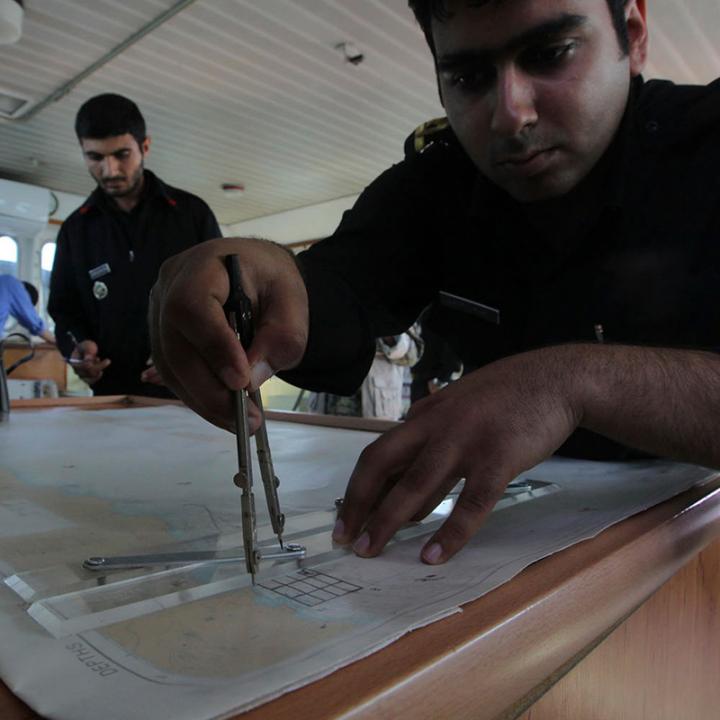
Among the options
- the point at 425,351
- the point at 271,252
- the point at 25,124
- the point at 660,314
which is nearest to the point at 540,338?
the point at 660,314

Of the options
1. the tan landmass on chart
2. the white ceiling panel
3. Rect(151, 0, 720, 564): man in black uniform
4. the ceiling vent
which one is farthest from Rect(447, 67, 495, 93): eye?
the ceiling vent

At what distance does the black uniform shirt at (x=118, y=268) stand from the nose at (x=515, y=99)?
1250 mm

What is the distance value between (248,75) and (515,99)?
2994 millimetres

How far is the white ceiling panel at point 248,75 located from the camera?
2.78 m

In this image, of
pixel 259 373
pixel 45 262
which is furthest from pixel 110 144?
pixel 45 262

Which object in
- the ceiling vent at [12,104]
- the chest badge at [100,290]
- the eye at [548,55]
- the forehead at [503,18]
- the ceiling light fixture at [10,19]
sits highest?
the ceiling vent at [12,104]

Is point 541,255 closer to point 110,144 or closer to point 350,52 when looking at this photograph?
point 110,144

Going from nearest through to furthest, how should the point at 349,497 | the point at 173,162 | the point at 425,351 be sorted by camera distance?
the point at 349,497 < the point at 425,351 < the point at 173,162

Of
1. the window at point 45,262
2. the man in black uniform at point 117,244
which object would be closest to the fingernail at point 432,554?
the man in black uniform at point 117,244

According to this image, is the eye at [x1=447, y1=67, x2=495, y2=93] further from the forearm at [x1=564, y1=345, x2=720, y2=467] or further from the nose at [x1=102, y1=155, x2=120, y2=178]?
the nose at [x1=102, y1=155, x2=120, y2=178]

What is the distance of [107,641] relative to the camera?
0.87 ft

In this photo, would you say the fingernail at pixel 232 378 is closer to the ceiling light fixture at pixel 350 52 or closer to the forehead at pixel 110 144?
the forehead at pixel 110 144

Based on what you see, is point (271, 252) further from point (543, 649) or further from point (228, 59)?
point (228, 59)

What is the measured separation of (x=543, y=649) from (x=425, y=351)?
241 centimetres
